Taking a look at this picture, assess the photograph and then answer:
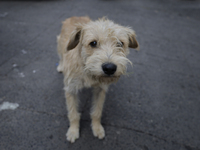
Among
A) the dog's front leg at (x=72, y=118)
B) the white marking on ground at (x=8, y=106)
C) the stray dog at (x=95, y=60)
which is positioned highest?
the stray dog at (x=95, y=60)

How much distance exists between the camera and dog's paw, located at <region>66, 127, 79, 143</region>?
2523mm

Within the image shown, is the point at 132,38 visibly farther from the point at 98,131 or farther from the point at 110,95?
the point at 98,131

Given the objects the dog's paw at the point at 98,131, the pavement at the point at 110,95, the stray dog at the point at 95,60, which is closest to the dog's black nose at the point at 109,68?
the stray dog at the point at 95,60

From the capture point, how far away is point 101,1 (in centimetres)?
973

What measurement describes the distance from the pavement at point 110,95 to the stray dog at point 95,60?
39 centimetres

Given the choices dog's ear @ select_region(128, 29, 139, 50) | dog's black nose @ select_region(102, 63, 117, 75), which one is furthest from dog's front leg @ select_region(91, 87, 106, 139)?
dog's ear @ select_region(128, 29, 139, 50)

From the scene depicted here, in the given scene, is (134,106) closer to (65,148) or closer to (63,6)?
(65,148)

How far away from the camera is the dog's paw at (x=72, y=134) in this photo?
2523mm

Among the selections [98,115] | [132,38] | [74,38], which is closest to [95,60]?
[74,38]

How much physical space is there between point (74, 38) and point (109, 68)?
0.97m

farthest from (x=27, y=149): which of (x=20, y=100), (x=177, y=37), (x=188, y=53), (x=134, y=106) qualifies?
(x=177, y=37)

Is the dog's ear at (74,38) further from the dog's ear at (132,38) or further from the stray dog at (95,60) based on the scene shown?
the dog's ear at (132,38)

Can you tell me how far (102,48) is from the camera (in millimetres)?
2109

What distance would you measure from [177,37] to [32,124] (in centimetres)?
699
